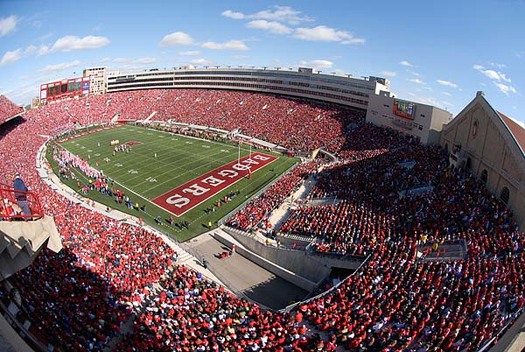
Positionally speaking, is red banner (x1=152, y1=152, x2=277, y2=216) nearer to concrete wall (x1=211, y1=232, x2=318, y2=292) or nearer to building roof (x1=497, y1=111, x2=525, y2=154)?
concrete wall (x1=211, y1=232, x2=318, y2=292)

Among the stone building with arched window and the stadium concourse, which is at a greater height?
the stone building with arched window

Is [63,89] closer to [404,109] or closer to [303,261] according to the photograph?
[404,109]

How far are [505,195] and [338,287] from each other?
12.1 meters

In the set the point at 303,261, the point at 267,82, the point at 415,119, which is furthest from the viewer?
the point at 267,82

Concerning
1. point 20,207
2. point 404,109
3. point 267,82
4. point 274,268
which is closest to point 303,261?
point 274,268

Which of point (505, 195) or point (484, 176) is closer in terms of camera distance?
point (505, 195)

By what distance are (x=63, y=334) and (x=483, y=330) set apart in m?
13.6

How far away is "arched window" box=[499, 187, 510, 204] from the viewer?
65.7 feet

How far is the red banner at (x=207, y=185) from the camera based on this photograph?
98.8 ft

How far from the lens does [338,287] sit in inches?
621

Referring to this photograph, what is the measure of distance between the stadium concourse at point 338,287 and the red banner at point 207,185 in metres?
5.17

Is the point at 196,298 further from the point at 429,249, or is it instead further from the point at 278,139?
the point at 278,139

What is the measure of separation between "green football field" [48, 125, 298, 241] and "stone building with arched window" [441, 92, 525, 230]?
1720 cm

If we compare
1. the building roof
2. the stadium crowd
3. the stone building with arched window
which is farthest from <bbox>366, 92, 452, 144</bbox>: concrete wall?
the stadium crowd
